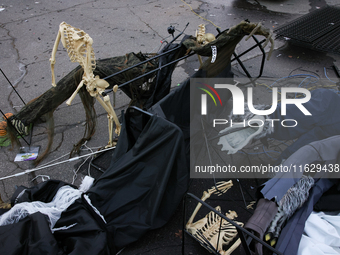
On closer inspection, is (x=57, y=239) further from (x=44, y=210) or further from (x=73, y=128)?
(x=73, y=128)

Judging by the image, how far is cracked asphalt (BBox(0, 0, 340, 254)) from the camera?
9.63ft

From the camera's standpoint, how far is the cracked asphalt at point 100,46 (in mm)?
2936

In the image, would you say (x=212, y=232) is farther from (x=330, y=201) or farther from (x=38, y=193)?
(x=38, y=193)

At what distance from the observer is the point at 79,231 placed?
194 cm

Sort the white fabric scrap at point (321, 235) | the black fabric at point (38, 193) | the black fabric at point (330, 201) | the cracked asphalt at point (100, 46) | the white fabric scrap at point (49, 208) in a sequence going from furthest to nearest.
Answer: the cracked asphalt at point (100, 46) < the black fabric at point (38, 193) < the white fabric scrap at point (49, 208) < the black fabric at point (330, 201) < the white fabric scrap at point (321, 235)

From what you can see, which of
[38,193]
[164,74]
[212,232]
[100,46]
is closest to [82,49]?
[164,74]

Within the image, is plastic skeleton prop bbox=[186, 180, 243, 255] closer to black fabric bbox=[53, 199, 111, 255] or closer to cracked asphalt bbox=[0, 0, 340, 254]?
cracked asphalt bbox=[0, 0, 340, 254]

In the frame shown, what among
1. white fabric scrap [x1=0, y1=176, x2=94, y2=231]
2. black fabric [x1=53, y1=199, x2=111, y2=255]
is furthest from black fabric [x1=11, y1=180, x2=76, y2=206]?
black fabric [x1=53, y1=199, x2=111, y2=255]

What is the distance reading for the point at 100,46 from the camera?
5.42 meters

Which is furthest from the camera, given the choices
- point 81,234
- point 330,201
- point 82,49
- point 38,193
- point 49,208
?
point 82,49

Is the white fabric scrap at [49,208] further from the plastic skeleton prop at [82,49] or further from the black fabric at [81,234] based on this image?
the plastic skeleton prop at [82,49]

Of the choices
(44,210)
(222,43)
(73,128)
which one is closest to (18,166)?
(73,128)

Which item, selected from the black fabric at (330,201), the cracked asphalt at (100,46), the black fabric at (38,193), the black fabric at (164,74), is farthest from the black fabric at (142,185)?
the black fabric at (330,201)

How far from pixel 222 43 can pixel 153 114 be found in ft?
4.29
